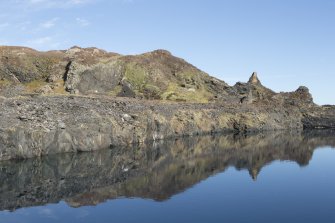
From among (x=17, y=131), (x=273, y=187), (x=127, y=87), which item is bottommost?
(x=273, y=187)

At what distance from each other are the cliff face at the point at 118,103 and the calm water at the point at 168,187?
5028 mm

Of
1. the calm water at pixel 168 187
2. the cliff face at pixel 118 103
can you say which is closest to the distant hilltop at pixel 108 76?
the cliff face at pixel 118 103

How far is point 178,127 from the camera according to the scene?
118 meters

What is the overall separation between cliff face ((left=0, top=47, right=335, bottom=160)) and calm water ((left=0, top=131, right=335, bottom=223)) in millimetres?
5028

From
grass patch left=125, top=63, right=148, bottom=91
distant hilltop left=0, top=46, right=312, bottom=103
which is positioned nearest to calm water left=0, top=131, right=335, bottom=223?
distant hilltop left=0, top=46, right=312, bottom=103

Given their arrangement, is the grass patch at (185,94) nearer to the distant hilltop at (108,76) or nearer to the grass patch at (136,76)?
the distant hilltop at (108,76)

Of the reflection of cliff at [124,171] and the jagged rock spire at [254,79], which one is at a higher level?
the jagged rock spire at [254,79]

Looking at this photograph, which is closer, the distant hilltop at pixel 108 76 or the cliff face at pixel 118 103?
the cliff face at pixel 118 103

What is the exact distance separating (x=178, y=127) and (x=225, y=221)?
83477 mm

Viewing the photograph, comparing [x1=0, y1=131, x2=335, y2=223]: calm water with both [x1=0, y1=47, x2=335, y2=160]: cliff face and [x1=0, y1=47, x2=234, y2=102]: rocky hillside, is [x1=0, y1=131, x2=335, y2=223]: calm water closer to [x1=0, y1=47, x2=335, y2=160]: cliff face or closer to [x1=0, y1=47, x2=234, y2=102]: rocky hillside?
[x1=0, y1=47, x2=335, y2=160]: cliff face

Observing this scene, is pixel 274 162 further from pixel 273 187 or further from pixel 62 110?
pixel 62 110

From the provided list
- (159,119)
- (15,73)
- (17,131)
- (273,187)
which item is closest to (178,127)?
(159,119)

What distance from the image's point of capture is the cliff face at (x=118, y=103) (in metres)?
69.5

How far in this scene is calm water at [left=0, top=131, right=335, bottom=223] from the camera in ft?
120
